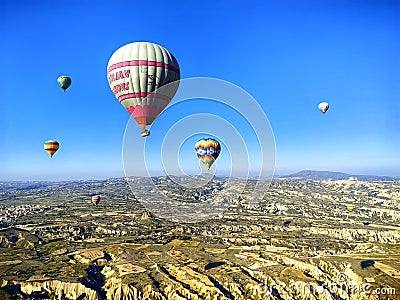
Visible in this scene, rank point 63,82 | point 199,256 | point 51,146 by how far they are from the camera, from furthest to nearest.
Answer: point 199,256 → point 51,146 → point 63,82

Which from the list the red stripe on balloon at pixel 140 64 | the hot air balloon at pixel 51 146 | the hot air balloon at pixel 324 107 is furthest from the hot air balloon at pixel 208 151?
the red stripe on balloon at pixel 140 64

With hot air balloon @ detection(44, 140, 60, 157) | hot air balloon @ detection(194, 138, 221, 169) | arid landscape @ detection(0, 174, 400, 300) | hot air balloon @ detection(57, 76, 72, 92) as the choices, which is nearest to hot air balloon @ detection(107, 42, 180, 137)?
hot air balloon @ detection(57, 76, 72, 92)

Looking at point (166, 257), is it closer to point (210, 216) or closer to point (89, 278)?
point (89, 278)

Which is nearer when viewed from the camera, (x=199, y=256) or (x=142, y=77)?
(x=142, y=77)

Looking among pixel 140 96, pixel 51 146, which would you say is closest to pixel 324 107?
pixel 140 96

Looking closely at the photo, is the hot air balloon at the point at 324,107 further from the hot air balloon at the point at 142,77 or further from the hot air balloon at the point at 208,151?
the hot air balloon at the point at 142,77

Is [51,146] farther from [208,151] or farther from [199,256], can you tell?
[199,256]
